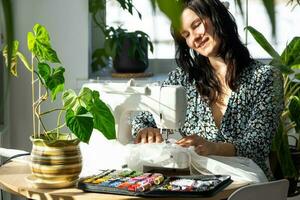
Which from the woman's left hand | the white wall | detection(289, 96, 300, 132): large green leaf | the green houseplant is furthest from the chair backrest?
the white wall

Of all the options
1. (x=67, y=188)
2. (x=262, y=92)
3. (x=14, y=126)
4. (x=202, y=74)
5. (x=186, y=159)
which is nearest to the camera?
(x=67, y=188)

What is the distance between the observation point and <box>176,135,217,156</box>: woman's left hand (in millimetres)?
1764

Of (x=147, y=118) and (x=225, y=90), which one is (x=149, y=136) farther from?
(x=225, y=90)

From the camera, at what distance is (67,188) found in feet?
4.94

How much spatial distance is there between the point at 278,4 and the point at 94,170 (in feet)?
4.93

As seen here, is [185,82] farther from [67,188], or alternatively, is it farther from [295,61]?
[67,188]

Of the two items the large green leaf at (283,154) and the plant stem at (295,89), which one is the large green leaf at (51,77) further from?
the plant stem at (295,89)

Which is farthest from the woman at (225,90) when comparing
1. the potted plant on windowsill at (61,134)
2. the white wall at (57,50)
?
the white wall at (57,50)

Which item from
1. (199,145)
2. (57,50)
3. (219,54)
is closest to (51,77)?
(199,145)

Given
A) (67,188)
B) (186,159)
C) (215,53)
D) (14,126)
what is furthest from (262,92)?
(14,126)

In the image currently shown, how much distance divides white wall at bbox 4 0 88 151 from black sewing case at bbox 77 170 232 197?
1347 millimetres

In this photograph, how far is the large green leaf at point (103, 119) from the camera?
5.20ft

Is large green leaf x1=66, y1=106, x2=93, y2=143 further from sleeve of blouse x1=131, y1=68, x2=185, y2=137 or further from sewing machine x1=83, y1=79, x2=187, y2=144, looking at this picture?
sleeve of blouse x1=131, y1=68, x2=185, y2=137

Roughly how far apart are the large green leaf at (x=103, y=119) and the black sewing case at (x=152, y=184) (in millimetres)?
113
